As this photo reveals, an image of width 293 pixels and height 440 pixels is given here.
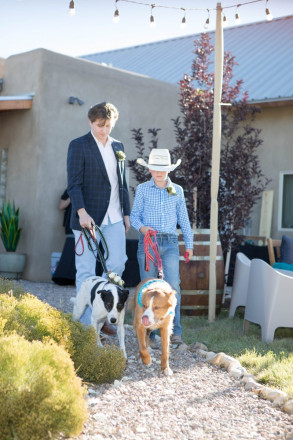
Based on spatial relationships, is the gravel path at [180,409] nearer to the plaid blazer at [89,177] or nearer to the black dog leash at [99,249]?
the black dog leash at [99,249]

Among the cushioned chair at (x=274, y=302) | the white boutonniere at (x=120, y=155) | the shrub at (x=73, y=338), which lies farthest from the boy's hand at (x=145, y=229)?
the cushioned chair at (x=274, y=302)

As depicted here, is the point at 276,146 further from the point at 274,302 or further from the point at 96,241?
the point at 96,241

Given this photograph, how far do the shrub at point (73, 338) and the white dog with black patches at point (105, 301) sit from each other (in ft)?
1.33

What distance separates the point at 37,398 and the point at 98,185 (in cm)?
276

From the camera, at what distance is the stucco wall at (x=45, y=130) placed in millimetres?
10984

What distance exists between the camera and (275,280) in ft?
21.6

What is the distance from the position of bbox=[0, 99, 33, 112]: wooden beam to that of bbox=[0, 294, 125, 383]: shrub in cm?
675

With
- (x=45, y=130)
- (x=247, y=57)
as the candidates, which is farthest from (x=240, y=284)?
(x=247, y=57)

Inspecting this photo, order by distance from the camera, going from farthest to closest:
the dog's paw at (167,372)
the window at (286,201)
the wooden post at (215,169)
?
the window at (286,201) < the wooden post at (215,169) < the dog's paw at (167,372)

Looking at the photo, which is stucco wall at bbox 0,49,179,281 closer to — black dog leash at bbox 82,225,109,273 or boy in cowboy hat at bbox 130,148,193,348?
boy in cowboy hat at bbox 130,148,193,348

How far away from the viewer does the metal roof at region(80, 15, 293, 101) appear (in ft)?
43.5

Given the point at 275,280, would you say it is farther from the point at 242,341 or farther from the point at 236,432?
the point at 236,432

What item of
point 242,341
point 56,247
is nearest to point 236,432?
point 242,341

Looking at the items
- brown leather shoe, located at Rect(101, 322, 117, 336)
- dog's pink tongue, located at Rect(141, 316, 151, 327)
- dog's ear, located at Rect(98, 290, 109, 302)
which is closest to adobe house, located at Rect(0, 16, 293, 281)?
brown leather shoe, located at Rect(101, 322, 117, 336)
